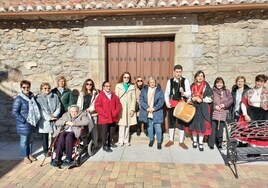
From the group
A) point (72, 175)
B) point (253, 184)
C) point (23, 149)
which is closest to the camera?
point (253, 184)

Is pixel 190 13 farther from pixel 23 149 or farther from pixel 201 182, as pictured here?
pixel 23 149

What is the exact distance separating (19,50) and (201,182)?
15.2ft

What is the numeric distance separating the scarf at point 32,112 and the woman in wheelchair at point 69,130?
0.39 meters

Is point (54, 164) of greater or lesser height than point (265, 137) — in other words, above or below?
below

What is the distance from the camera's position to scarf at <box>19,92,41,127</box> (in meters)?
4.14

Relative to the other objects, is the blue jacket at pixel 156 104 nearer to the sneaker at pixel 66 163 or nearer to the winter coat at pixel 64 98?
the winter coat at pixel 64 98

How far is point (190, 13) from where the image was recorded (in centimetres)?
498

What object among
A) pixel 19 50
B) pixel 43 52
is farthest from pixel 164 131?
pixel 19 50

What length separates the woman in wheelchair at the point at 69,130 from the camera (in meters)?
3.95

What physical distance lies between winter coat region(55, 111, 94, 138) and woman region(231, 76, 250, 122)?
275 cm

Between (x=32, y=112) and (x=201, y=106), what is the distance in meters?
3.08

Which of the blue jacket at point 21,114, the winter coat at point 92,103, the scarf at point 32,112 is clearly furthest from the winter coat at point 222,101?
the blue jacket at point 21,114

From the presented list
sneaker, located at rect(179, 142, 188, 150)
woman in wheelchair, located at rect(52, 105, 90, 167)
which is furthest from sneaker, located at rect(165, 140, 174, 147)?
woman in wheelchair, located at rect(52, 105, 90, 167)

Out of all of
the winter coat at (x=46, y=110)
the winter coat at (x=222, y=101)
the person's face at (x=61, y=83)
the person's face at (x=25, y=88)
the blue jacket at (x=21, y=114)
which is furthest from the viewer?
the person's face at (x=61, y=83)
